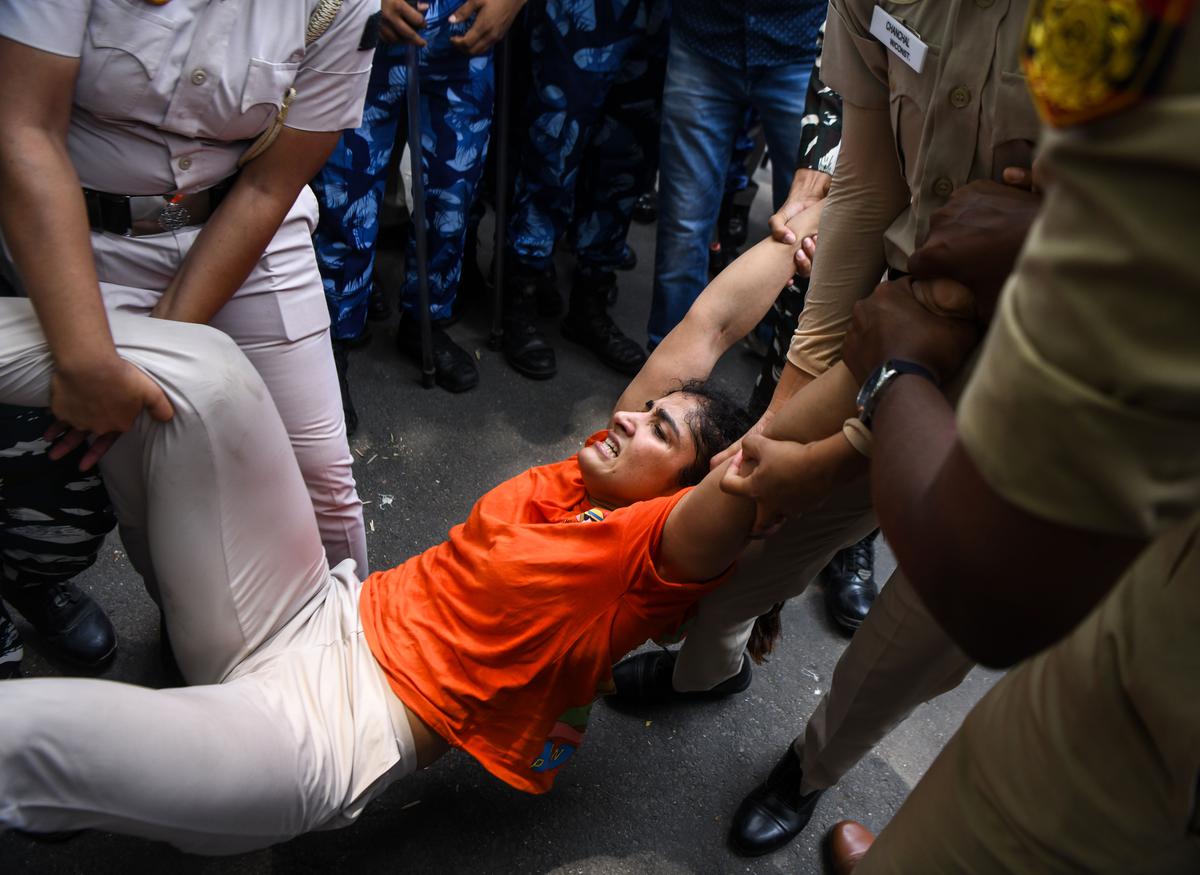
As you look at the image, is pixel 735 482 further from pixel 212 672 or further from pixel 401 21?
pixel 401 21

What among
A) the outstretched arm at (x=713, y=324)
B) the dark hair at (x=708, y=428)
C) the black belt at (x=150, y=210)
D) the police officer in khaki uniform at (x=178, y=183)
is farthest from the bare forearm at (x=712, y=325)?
the black belt at (x=150, y=210)

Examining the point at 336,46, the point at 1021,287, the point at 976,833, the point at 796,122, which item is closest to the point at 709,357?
the point at 336,46

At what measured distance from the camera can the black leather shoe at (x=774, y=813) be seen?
180 cm

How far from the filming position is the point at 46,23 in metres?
1.26

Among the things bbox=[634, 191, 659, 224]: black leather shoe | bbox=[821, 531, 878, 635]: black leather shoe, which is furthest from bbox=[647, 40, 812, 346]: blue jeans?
bbox=[634, 191, 659, 224]: black leather shoe

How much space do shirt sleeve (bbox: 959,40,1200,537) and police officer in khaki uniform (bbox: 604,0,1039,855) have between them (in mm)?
491

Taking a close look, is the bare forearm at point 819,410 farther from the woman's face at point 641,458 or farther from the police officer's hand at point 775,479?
the woman's face at point 641,458

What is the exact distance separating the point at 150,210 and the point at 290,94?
0.33 m

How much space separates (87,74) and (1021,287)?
1393mm

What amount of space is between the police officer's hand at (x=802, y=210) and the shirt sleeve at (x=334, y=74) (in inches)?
36.5

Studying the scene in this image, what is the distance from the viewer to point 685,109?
2.91m

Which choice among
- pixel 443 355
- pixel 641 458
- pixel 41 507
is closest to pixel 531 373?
pixel 443 355

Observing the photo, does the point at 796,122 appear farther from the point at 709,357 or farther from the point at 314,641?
the point at 314,641

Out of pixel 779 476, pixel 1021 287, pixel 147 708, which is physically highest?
pixel 1021 287
